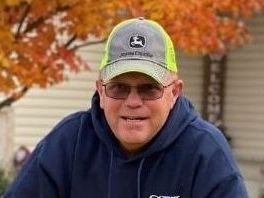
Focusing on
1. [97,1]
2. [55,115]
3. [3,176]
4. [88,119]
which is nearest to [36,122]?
[55,115]

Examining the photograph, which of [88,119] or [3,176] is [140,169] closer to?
[88,119]

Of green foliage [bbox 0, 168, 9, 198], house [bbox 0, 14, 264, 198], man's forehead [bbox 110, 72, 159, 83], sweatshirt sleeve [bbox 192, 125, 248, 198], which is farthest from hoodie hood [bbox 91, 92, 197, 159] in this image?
house [bbox 0, 14, 264, 198]

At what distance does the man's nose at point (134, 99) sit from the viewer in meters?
2.62

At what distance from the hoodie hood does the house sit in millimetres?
9102

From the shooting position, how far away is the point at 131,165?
2787mm

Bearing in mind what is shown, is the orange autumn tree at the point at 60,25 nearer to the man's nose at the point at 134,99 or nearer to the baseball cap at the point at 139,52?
the baseball cap at the point at 139,52

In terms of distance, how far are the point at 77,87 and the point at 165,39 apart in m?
9.90

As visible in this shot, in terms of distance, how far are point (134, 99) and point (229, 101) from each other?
11472 millimetres

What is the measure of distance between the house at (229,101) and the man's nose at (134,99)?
9375mm

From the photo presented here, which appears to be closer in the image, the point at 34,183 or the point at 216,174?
the point at 216,174

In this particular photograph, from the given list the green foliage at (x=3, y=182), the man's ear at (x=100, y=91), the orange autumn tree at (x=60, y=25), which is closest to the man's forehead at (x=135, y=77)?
the man's ear at (x=100, y=91)

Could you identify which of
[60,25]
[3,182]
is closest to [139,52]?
[60,25]

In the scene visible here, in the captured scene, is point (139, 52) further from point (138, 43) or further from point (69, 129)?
point (69, 129)

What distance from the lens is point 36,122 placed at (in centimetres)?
1236
